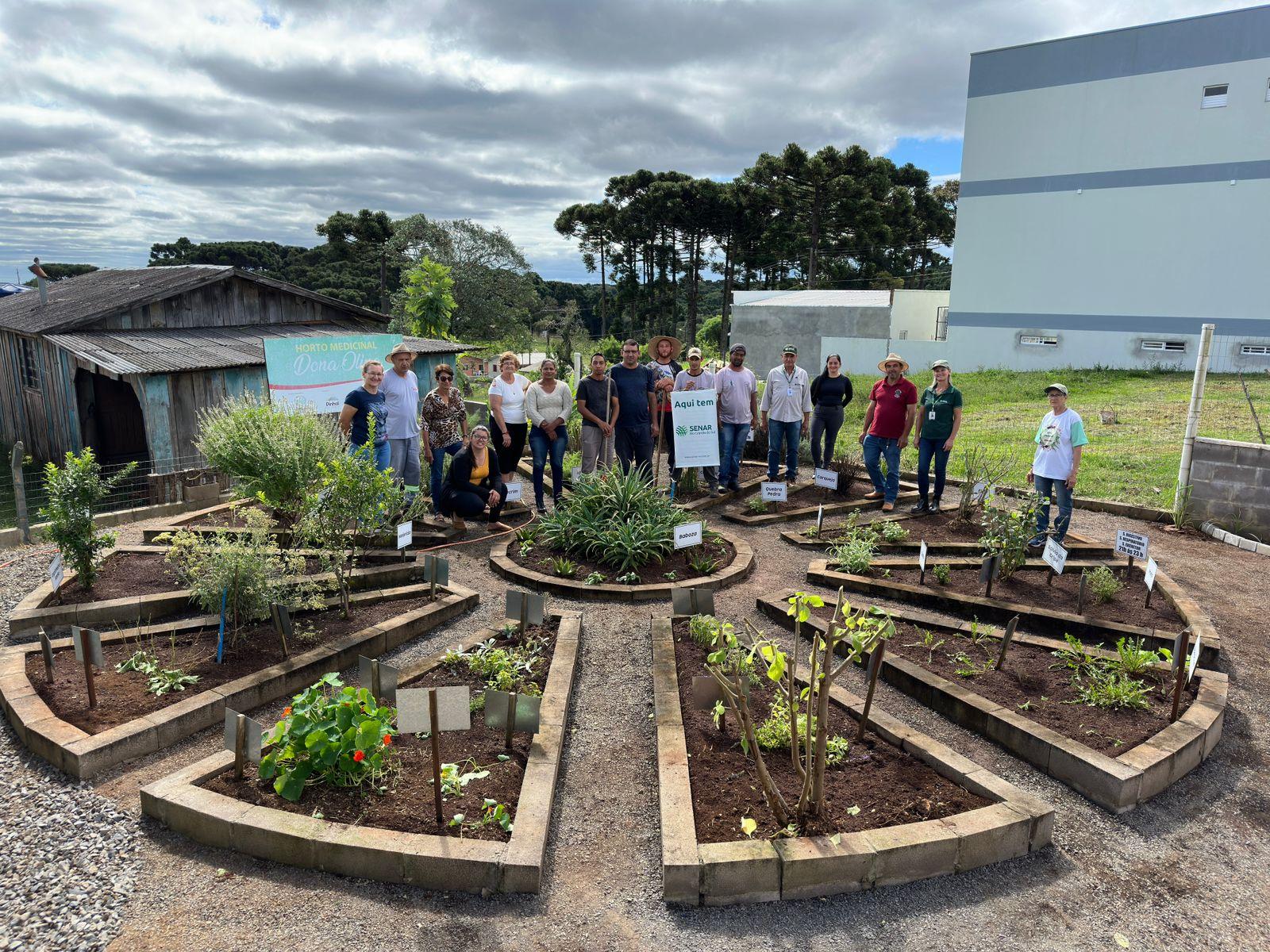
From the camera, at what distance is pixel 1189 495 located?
360 inches

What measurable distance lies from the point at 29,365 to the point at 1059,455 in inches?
673

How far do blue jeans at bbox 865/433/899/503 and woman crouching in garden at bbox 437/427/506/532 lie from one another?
4423 millimetres

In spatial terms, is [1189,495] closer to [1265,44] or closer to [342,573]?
[342,573]

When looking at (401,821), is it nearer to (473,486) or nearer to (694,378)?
(473,486)

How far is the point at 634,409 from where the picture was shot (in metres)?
8.91

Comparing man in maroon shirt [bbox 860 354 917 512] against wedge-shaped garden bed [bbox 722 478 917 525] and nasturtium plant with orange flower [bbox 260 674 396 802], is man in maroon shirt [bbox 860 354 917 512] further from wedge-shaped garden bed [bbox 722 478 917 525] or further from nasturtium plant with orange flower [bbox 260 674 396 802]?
nasturtium plant with orange flower [bbox 260 674 396 802]

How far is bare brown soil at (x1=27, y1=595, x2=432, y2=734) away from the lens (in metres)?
4.73

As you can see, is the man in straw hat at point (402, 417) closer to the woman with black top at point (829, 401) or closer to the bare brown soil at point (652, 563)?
the bare brown soil at point (652, 563)

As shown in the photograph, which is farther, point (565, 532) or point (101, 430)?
point (101, 430)

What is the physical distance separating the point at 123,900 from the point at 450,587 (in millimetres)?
3606

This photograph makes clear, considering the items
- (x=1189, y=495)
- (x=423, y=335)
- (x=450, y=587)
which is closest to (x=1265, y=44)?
(x=1189, y=495)

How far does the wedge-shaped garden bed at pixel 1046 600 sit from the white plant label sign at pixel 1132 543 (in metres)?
0.43

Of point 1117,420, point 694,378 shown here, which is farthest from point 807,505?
point 1117,420

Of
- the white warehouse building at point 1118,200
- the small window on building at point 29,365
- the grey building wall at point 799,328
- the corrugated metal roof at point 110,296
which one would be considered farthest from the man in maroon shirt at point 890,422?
the grey building wall at point 799,328
